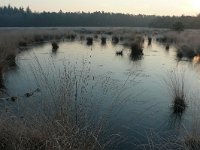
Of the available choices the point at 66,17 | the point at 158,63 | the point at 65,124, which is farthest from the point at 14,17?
the point at 65,124

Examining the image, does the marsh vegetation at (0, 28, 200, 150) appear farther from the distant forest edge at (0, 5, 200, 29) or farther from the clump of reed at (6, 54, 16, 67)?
the distant forest edge at (0, 5, 200, 29)

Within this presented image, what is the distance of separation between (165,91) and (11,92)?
192 inches

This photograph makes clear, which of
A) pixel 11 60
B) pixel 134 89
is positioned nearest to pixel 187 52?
pixel 11 60

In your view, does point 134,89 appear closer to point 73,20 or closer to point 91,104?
point 91,104

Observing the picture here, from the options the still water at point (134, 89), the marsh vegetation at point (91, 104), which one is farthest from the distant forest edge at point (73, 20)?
the marsh vegetation at point (91, 104)

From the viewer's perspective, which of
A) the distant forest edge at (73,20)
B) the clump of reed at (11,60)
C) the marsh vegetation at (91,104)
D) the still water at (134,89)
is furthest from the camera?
the distant forest edge at (73,20)

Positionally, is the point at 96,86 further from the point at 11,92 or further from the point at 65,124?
the point at 65,124

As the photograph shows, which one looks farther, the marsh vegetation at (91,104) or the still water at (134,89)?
the still water at (134,89)

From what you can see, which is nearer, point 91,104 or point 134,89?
point 91,104

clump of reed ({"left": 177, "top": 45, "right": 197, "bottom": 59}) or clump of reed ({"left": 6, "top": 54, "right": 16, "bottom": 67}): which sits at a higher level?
clump of reed ({"left": 6, "top": 54, "right": 16, "bottom": 67})

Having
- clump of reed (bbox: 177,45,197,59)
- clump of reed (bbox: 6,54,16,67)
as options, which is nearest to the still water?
clump of reed (bbox: 6,54,16,67)

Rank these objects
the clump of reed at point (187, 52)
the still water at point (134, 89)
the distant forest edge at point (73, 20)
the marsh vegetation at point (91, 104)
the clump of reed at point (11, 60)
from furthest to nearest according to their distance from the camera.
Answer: the distant forest edge at point (73, 20), the clump of reed at point (187, 52), the clump of reed at point (11, 60), the still water at point (134, 89), the marsh vegetation at point (91, 104)

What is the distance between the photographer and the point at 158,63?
18.3 m

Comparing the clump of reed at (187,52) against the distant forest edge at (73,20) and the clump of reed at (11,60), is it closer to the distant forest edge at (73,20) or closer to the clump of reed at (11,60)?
the clump of reed at (11,60)
